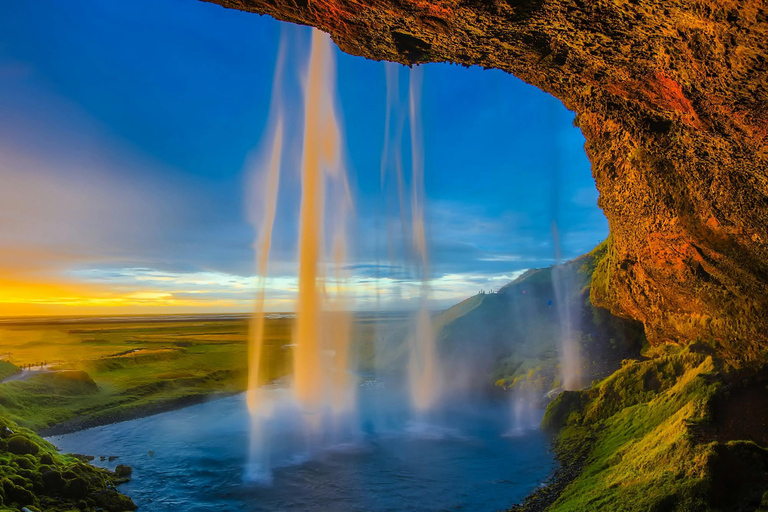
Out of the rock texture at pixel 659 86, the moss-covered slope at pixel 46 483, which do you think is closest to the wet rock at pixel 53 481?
the moss-covered slope at pixel 46 483

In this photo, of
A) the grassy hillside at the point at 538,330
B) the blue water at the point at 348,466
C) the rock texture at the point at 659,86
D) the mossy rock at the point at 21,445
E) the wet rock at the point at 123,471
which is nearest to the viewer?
the rock texture at the point at 659,86

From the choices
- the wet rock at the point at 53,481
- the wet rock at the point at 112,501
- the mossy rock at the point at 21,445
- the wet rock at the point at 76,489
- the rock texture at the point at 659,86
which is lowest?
the wet rock at the point at 112,501

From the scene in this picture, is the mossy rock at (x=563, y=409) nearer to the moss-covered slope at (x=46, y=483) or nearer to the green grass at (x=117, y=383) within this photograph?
the moss-covered slope at (x=46, y=483)

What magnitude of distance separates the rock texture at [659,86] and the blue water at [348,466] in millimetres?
14575

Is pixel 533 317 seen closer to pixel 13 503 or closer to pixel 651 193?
pixel 651 193

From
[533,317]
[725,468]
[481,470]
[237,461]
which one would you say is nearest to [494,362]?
[533,317]

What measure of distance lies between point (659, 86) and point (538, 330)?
159 ft

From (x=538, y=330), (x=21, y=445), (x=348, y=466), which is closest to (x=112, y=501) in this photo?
(x=21, y=445)

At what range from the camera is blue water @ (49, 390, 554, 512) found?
65.2 ft

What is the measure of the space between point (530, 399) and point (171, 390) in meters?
40.9

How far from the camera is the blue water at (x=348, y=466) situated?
1986 centimetres

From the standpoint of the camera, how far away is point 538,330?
176ft

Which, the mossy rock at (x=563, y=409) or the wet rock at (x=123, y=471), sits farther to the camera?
the mossy rock at (x=563, y=409)

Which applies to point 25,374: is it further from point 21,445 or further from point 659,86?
point 659,86
